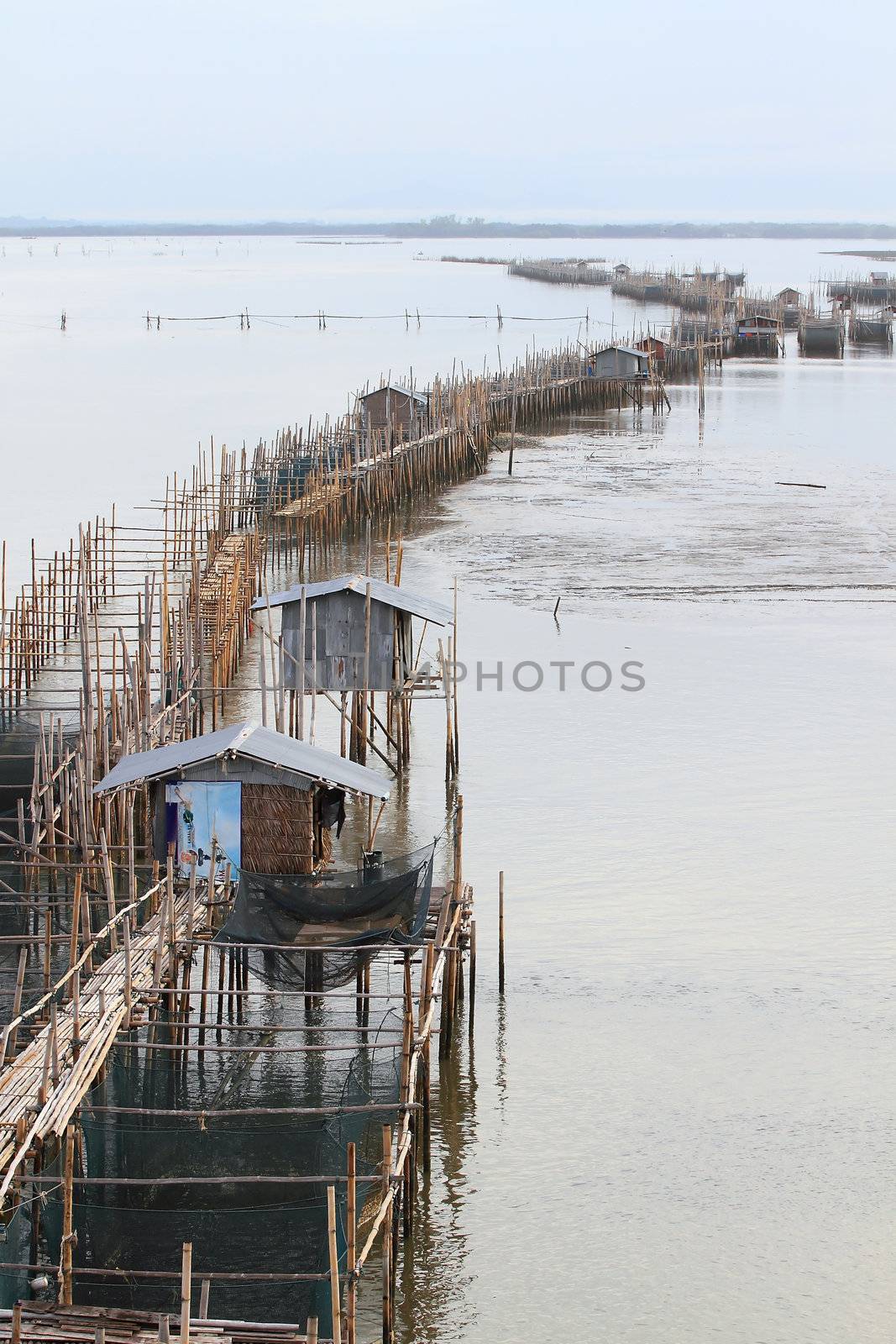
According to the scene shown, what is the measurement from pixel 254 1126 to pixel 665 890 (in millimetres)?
7286

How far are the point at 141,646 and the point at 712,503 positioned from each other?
80.3 ft

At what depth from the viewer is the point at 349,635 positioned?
1945cm

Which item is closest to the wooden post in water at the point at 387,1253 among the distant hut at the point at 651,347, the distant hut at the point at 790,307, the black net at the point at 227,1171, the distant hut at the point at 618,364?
the black net at the point at 227,1171

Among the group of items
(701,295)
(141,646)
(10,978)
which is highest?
(701,295)

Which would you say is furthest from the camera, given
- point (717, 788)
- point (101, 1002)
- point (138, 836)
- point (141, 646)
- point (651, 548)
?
point (651, 548)

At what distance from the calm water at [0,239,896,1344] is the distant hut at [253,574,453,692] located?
1.53m

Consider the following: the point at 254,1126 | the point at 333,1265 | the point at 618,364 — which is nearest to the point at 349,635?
the point at 254,1126

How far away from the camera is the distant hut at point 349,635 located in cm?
1931

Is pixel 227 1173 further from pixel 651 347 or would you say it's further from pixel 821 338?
pixel 821 338

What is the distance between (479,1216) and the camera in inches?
447

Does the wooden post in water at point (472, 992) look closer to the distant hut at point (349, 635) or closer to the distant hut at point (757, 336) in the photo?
the distant hut at point (349, 635)

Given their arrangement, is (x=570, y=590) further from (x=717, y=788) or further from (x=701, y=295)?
(x=701, y=295)

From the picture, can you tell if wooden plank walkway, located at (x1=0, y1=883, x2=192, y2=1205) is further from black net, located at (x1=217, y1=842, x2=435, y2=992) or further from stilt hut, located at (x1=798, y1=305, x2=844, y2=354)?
stilt hut, located at (x1=798, y1=305, x2=844, y2=354)

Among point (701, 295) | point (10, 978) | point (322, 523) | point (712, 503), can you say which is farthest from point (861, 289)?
point (10, 978)
